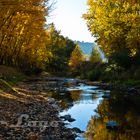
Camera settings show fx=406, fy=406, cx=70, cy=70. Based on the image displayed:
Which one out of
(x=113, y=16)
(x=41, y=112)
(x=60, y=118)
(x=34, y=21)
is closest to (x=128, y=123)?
(x=60, y=118)

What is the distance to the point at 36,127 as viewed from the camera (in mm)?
18344

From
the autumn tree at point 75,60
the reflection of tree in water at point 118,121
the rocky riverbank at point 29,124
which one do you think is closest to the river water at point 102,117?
Answer: the reflection of tree in water at point 118,121

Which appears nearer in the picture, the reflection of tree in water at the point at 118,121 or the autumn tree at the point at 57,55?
the reflection of tree in water at the point at 118,121

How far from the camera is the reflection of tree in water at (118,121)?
1777 cm

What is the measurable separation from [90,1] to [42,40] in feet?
35.2

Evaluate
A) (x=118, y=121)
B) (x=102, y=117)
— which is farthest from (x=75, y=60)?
(x=118, y=121)

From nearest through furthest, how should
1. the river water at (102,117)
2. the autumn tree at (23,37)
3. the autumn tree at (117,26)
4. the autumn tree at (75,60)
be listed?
the river water at (102,117) < the autumn tree at (23,37) < the autumn tree at (117,26) < the autumn tree at (75,60)

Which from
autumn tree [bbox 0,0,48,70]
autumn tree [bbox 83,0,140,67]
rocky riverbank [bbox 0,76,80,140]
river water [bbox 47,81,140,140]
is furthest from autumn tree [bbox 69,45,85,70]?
rocky riverbank [bbox 0,76,80,140]

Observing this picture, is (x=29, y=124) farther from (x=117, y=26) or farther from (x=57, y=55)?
(x=57, y=55)

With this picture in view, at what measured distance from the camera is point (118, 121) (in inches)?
861

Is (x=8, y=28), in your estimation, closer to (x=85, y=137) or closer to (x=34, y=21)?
(x=34, y=21)

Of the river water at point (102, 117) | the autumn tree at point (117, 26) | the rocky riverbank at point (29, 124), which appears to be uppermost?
the autumn tree at point (117, 26)

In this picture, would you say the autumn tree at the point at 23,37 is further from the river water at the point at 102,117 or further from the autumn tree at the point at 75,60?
the autumn tree at the point at 75,60

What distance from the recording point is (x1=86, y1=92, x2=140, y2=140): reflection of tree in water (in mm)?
17766
